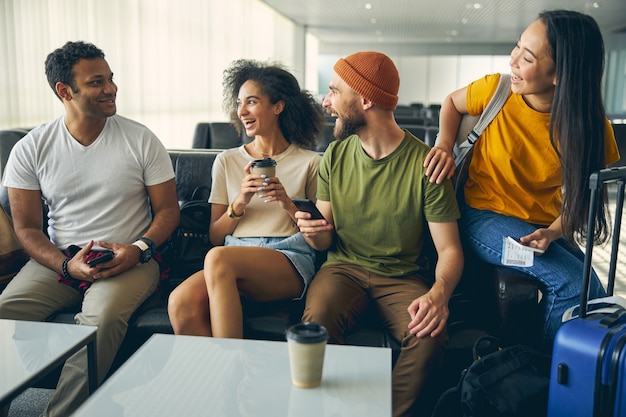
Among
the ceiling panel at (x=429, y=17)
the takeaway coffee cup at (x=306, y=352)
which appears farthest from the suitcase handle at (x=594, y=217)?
the ceiling panel at (x=429, y=17)

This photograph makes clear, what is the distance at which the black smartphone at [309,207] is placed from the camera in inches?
76.5

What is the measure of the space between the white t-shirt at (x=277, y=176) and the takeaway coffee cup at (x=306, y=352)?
878 millimetres

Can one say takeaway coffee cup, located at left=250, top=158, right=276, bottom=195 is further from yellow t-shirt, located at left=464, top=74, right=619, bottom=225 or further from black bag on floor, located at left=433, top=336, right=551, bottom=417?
Answer: black bag on floor, located at left=433, top=336, right=551, bottom=417

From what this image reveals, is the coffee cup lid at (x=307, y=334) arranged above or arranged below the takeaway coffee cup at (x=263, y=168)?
below

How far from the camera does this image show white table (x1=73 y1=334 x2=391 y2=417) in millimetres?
1138

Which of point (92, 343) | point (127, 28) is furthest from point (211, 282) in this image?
point (127, 28)

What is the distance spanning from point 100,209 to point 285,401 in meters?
1.26

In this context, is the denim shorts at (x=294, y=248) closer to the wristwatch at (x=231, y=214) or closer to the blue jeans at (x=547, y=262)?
the wristwatch at (x=231, y=214)

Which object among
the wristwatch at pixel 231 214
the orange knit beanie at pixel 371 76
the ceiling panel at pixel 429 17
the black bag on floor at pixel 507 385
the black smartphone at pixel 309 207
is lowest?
the black bag on floor at pixel 507 385

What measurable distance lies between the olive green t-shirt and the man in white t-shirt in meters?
0.64

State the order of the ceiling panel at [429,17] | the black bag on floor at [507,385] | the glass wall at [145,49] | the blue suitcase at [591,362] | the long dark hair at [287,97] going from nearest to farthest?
the blue suitcase at [591,362]
the black bag on floor at [507,385]
the long dark hair at [287,97]
the glass wall at [145,49]
the ceiling panel at [429,17]

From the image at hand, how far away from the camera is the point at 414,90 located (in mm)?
18234

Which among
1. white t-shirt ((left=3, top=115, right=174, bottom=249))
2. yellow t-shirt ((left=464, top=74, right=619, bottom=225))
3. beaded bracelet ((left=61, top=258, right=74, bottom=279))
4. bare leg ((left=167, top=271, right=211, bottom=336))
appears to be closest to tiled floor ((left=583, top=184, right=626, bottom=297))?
yellow t-shirt ((left=464, top=74, right=619, bottom=225))

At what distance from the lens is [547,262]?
5.90 ft
